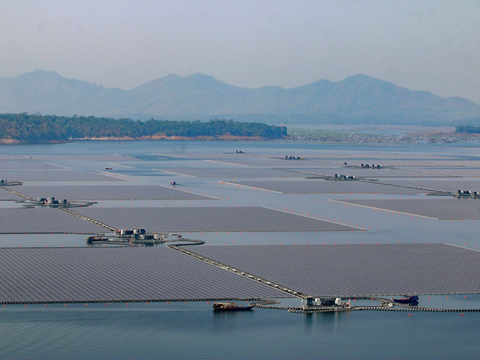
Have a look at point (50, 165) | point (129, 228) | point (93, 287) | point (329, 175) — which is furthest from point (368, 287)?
point (50, 165)

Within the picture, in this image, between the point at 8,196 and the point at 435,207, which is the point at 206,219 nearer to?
the point at 435,207

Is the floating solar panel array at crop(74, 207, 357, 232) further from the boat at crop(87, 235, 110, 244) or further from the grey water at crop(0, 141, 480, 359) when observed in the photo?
the grey water at crop(0, 141, 480, 359)

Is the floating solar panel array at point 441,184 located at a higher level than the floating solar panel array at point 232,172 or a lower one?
higher

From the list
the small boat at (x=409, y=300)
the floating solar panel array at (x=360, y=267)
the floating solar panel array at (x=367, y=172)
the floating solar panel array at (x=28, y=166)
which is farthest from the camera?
the floating solar panel array at (x=28, y=166)

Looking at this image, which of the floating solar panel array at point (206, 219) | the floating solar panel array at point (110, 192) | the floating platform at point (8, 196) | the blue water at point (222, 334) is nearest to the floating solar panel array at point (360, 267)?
the blue water at point (222, 334)

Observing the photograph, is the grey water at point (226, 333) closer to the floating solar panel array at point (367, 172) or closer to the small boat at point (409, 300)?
the small boat at point (409, 300)

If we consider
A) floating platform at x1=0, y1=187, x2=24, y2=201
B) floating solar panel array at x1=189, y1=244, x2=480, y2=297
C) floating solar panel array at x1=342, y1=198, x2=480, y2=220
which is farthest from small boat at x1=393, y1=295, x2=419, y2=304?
floating platform at x1=0, y1=187, x2=24, y2=201

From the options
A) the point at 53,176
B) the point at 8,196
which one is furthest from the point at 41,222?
the point at 53,176
